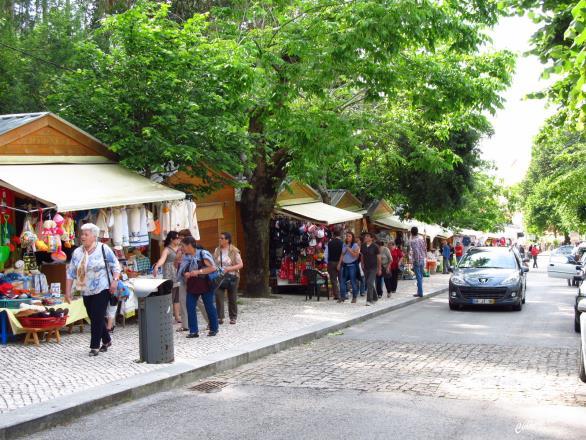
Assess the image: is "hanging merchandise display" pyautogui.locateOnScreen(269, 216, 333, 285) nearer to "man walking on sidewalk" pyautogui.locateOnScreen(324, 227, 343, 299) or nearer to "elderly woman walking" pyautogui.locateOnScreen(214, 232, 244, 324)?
"man walking on sidewalk" pyautogui.locateOnScreen(324, 227, 343, 299)

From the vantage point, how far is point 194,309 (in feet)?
36.0

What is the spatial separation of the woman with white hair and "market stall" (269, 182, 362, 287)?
11.2 meters

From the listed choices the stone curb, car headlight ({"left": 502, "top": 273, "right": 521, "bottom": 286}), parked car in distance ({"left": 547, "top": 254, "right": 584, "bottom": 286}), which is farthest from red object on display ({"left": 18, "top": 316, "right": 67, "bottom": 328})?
parked car in distance ({"left": 547, "top": 254, "right": 584, "bottom": 286})

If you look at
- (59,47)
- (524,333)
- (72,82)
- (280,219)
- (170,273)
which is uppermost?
(59,47)

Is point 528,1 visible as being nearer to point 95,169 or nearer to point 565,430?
→ point 565,430

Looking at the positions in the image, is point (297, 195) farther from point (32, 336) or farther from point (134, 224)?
point (32, 336)

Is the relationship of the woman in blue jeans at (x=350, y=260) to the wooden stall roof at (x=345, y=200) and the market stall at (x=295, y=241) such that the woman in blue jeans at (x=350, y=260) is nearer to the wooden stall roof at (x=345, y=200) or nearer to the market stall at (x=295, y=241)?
the market stall at (x=295, y=241)

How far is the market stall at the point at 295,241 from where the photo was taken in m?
20.5

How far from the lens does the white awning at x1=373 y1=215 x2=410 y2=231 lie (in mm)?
31234

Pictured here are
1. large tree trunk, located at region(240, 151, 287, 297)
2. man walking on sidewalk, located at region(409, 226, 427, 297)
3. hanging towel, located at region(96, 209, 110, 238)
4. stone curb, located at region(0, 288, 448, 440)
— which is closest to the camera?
stone curb, located at region(0, 288, 448, 440)

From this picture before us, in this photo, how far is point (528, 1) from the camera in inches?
436

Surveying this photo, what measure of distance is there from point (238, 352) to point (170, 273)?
3.43 metres

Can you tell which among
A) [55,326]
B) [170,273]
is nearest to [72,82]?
[170,273]

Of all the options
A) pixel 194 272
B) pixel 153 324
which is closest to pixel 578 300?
pixel 194 272
